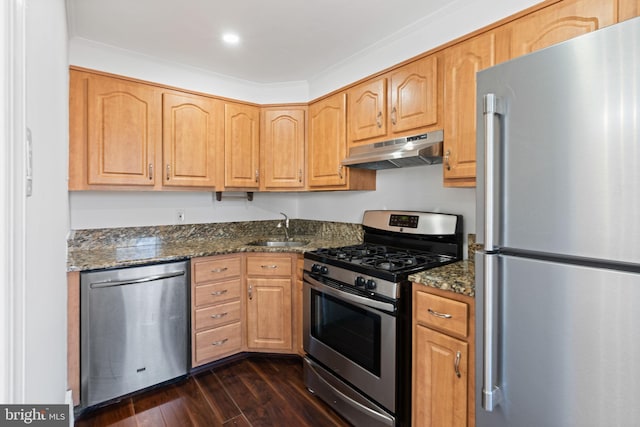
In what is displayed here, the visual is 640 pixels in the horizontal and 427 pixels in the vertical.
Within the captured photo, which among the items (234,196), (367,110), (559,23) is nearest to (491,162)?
(559,23)

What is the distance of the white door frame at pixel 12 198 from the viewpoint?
17.2 inches

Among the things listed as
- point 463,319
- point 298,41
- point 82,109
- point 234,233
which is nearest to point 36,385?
point 463,319

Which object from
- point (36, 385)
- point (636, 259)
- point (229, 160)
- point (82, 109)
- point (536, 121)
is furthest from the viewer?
point (229, 160)

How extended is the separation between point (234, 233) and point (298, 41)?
191 cm

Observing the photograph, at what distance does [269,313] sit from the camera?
2.64 metres

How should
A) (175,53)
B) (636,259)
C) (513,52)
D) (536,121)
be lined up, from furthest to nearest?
(175,53) → (513,52) → (536,121) → (636,259)

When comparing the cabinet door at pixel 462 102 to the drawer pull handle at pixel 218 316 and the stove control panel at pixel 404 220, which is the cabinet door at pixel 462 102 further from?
the drawer pull handle at pixel 218 316

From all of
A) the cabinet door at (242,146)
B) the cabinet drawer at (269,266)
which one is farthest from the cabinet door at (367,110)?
the cabinet drawer at (269,266)

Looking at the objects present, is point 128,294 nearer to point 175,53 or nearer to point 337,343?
point 337,343

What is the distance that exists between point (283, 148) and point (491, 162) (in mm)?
2205

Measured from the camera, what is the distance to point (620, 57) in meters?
0.87

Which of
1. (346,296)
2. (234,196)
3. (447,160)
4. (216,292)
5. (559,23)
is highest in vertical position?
(559,23)

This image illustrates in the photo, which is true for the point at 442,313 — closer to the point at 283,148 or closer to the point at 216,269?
the point at 216,269

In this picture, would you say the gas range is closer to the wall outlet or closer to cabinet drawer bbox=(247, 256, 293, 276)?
cabinet drawer bbox=(247, 256, 293, 276)
